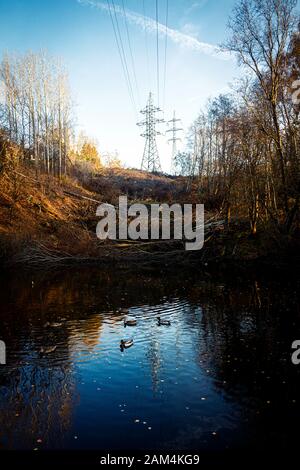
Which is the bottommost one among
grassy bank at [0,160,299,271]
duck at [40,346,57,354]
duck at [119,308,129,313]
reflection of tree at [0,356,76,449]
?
duck at [119,308,129,313]

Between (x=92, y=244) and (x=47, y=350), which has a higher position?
(x=92, y=244)

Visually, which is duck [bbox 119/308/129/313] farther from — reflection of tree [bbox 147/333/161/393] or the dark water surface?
reflection of tree [bbox 147/333/161/393]

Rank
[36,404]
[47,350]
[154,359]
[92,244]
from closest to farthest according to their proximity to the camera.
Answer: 1. [36,404]
2. [154,359]
3. [47,350]
4. [92,244]

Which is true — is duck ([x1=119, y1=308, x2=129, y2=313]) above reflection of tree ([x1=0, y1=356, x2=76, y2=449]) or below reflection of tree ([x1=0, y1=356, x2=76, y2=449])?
below

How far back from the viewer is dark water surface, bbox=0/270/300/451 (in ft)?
20.8

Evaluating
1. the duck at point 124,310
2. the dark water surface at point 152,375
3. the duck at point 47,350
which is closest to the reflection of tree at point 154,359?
the dark water surface at point 152,375

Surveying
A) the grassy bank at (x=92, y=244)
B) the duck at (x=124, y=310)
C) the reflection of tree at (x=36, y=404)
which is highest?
the grassy bank at (x=92, y=244)

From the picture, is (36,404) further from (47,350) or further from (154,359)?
(154,359)

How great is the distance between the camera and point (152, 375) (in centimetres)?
880

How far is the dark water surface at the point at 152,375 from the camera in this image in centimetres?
635

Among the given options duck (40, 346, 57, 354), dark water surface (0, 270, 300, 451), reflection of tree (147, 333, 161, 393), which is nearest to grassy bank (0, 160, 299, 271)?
dark water surface (0, 270, 300, 451)

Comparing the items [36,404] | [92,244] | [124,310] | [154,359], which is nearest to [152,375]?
[154,359]

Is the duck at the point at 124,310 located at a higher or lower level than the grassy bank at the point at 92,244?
lower

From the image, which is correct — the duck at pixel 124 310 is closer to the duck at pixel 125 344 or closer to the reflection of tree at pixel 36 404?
the duck at pixel 125 344
